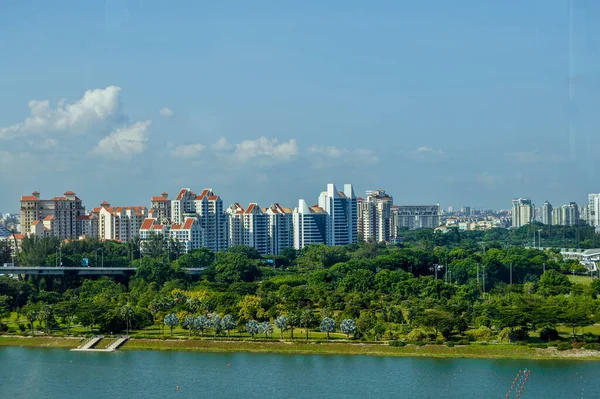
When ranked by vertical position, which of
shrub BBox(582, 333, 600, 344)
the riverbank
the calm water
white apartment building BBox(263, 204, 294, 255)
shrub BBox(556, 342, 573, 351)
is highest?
white apartment building BBox(263, 204, 294, 255)

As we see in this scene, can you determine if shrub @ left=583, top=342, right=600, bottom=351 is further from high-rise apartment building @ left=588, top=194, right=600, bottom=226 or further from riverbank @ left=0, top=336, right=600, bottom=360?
high-rise apartment building @ left=588, top=194, right=600, bottom=226

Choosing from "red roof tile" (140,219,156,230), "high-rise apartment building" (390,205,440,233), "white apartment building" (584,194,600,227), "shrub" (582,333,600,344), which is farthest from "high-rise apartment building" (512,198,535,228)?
"shrub" (582,333,600,344)

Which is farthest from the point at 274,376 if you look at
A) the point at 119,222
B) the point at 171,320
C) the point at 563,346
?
the point at 119,222

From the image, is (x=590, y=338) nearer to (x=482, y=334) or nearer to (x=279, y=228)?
(x=482, y=334)

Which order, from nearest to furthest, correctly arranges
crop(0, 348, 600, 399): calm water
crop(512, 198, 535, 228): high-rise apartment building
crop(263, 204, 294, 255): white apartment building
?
crop(0, 348, 600, 399): calm water < crop(263, 204, 294, 255): white apartment building < crop(512, 198, 535, 228): high-rise apartment building

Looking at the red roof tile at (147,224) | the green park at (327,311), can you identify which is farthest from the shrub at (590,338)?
the red roof tile at (147,224)

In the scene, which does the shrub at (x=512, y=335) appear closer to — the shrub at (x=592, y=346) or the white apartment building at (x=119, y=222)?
the shrub at (x=592, y=346)
